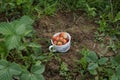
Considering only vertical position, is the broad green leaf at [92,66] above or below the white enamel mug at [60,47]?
below

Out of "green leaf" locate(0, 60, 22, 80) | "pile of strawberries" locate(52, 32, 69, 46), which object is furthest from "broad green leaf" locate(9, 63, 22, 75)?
"pile of strawberries" locate(52, 32, 69, 46)

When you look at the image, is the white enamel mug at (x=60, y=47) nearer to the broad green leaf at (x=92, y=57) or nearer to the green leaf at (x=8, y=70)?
the broad green leaf at (x=92, y=57)

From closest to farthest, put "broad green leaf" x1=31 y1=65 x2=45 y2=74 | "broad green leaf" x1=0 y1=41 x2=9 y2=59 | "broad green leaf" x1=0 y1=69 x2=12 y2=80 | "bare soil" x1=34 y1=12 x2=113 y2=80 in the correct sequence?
"broad green leaf" x1=0 y1=69 x2=12 y2=80 → "broad green leaf" x1=31 y1=65 x2=45 y2=74 → "broad green leaf" x1=0 y1=41 x2=9 y2=59 → "bare soil" x1=34 y1=12 x2=113 y2=80

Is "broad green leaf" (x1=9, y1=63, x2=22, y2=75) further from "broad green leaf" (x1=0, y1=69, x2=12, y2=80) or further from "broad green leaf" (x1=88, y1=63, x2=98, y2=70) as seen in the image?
"broad green leaf" (x1=88, y1=63, x2=98, y2=70)

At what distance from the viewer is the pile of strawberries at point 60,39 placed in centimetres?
263

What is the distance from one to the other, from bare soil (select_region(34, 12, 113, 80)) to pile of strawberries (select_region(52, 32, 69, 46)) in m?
0.09

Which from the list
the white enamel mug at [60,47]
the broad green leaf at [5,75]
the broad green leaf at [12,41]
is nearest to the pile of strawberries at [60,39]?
the white enamel mug at [60,47]

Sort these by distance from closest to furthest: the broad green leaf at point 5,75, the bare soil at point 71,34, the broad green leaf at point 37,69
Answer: the broad green leaf at point 5,75
the broad green leaf at point 37,69
the bare soil at point 71,34

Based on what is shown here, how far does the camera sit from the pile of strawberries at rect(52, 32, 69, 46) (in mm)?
2631

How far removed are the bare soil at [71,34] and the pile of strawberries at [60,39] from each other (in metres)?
0.09

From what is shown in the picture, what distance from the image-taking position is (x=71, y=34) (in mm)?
2834

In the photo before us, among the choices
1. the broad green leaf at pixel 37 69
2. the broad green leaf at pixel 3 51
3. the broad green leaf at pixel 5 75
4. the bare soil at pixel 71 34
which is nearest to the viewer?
the broad green leaf at pixel 5 75

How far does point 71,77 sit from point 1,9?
3.12ft

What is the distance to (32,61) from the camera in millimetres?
2506
